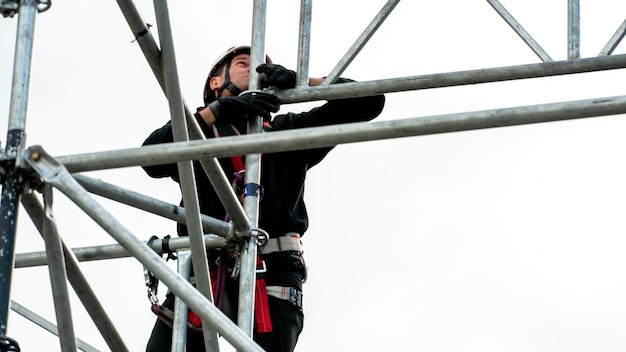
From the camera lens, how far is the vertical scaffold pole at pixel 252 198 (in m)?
6.79

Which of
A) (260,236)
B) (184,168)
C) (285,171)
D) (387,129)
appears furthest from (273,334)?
(387,129)

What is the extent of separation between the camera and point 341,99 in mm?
7805

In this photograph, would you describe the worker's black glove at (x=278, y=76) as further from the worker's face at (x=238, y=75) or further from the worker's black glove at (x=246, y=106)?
the worker's face at (x=238, y=75)

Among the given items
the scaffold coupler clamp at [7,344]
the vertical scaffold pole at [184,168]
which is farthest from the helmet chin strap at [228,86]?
the scaffold coupler clamp at [7,344]

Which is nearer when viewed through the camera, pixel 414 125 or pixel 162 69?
pixel 414 125

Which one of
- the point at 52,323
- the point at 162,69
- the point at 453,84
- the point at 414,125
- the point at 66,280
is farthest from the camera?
the point at 52,323

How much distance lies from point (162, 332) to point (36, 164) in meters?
2.09

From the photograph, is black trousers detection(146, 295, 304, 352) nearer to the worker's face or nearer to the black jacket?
the black jacket

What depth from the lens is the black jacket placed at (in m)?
7.76

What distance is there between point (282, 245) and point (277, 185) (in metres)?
0.35

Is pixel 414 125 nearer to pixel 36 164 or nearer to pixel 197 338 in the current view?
pixel 36 164

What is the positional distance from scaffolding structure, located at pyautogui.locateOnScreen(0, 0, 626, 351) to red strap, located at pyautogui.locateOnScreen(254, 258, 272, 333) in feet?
1.66

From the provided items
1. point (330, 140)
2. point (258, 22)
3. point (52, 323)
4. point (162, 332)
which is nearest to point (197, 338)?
point (162, 332)

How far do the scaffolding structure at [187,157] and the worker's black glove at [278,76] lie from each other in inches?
2.0
